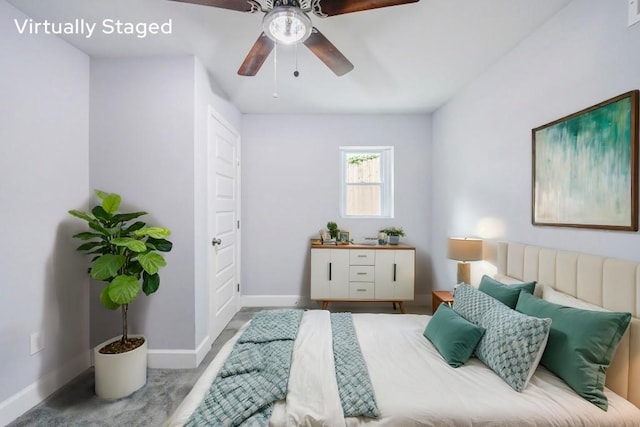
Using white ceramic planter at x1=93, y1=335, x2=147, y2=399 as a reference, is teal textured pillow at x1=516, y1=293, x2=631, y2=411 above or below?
above

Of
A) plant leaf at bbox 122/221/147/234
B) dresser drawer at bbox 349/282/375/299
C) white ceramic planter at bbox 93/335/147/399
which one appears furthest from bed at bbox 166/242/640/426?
dresser drawer at bbox 349/282/375/299

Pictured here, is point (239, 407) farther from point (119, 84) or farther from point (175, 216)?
point (119, 84)

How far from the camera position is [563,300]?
5.00ft

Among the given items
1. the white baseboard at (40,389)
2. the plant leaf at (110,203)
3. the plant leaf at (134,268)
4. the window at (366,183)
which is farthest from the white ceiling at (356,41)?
the white baseboard at (40,389)

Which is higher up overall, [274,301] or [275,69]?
[275,69]

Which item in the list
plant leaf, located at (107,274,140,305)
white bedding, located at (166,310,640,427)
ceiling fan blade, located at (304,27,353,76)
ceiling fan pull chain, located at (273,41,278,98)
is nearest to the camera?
white bedding, located at (166,310,640,427)

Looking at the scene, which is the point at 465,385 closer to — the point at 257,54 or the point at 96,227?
the point at 257,54

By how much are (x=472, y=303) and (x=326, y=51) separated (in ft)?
5.74

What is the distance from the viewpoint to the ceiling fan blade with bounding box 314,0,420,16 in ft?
4.26

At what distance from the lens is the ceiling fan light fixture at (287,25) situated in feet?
4.40

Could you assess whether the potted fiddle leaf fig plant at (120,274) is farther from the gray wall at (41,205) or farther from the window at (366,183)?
the window at (366,183)

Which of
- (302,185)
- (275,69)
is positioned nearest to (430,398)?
(275,69)

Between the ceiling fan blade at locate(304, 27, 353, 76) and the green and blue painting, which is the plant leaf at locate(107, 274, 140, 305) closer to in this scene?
the ceiling fan blade at locate(304, 27, 353, 76)

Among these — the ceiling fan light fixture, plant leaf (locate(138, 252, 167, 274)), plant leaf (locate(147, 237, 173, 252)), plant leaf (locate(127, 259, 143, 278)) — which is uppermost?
the ceiling fan light fixture
